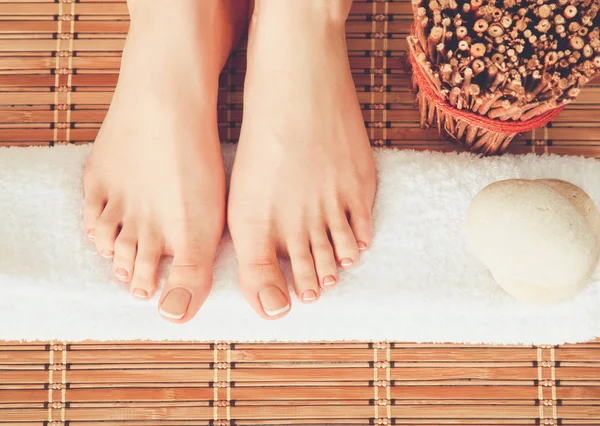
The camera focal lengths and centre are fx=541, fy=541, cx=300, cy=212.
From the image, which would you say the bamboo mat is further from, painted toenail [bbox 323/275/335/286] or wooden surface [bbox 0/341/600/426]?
painted toenail [bbox 323/275/335/286]

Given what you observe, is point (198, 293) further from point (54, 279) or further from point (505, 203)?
point (505, 203)

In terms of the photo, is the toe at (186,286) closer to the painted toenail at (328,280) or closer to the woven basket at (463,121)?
the painted toenail at (328,280)

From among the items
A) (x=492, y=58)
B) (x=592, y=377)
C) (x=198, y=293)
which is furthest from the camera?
(x=592, y=377)

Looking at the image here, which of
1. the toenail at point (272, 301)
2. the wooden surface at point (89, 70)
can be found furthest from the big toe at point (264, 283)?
the wooden surface at point (89, 70)

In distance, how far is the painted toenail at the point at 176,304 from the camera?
671 mm

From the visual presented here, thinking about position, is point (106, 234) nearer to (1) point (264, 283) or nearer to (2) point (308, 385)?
(1) point (264, 283)

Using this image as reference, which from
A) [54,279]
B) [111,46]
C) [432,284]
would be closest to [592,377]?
[432,284]

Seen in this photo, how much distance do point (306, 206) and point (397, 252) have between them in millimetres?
135

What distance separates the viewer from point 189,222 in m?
0.70

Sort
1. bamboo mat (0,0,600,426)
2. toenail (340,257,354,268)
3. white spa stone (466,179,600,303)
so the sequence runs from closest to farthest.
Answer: white spa stone (466,179,600,303)
toenail (340,257,354,268)
bamboo mat (0,0,600,426)

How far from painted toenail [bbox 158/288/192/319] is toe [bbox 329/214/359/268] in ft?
0.65

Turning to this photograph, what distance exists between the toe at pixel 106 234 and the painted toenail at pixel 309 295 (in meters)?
0.26

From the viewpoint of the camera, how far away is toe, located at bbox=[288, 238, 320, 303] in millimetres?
694

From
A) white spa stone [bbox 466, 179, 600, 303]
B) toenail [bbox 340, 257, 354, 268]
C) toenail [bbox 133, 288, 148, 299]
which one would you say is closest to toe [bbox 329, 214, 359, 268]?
toenail [bbox 340, 257, 354, 268]
